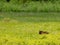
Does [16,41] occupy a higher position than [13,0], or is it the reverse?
[16,41]

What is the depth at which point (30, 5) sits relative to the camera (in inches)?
2237

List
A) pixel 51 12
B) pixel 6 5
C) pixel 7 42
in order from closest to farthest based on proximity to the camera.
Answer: pixel 7 42 → pixel 51 12 → pixel 6 5

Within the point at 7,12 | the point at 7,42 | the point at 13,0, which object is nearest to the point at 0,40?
the point at 7,42

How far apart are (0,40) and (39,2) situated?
37.3 meters

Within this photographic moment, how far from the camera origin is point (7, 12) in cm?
5388

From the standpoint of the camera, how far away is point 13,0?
195ft

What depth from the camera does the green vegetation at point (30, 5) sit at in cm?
5456

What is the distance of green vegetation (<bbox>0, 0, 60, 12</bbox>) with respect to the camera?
179 feet

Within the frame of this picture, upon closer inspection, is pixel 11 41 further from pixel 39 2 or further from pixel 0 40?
pixel 39 2

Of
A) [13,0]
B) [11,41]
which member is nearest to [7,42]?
[11,41]

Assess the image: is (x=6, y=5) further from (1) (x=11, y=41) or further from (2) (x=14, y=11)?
(1) (x=11, y=41)

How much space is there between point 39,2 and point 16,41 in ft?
123

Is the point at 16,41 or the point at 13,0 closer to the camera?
the point at 16,41

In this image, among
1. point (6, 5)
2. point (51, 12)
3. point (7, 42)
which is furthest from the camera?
point (6, 5)
